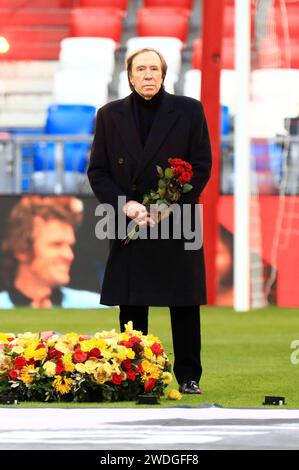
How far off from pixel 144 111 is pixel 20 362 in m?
1.36

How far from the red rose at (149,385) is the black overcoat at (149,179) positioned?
0.45 meters

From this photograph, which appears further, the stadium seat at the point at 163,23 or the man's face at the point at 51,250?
the stadium seat at the point at 163,23

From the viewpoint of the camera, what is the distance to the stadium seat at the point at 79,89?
2330 centimetres

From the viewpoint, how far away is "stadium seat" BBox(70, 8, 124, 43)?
25.5 m

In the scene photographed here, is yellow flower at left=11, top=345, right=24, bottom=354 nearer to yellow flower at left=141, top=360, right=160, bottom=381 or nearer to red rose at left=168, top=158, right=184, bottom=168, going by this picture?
yellow flower at left=141, top=360, right=160, bottom=381

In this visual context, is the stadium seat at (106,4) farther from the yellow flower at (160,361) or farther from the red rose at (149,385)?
the red rose at (149,385)

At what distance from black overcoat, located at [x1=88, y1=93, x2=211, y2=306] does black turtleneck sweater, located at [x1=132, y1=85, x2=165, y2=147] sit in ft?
0.11

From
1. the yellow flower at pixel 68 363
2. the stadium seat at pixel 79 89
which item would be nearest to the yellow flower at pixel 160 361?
the yellow flower at pixel 68 363

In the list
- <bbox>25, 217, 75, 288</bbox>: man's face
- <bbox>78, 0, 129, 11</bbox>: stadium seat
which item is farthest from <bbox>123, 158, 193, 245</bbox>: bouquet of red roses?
<bbox>78, 0, 129, 11</bbox>: stadium seat

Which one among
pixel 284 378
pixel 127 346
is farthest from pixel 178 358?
pixel 284 378

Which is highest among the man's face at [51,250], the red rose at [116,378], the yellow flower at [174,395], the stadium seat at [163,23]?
the stadium seat at [163,23]

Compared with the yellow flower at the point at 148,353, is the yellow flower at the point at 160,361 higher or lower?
lower

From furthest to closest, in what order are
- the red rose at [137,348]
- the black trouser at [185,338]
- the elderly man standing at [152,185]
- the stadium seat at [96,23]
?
1. the stadium seat at [96,23]
2. the black trouser at [185,338]
3. the elderly man standing at [152,185]
4. the red rose at [137,348]
